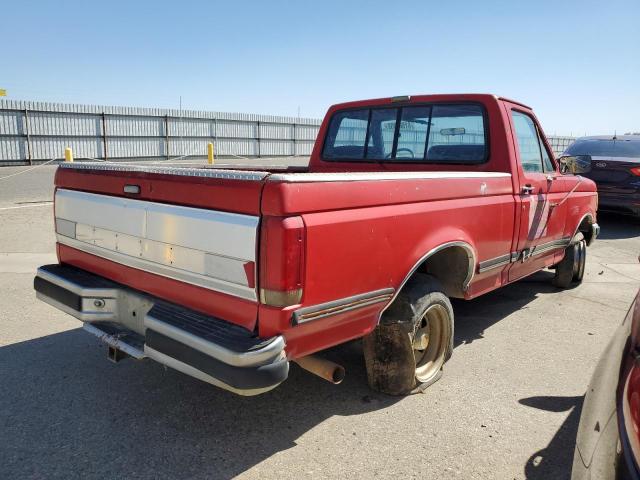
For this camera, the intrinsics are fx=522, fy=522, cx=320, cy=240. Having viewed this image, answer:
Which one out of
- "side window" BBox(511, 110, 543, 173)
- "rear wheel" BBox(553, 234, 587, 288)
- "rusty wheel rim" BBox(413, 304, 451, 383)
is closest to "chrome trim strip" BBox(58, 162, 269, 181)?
"rusty wheel rim" BBox(413, 304, 451, 383)

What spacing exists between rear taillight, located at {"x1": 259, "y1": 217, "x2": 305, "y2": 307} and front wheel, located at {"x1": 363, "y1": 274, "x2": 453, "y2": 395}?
101 cm

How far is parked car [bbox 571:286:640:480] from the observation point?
1.49 metres

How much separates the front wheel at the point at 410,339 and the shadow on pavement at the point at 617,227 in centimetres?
748

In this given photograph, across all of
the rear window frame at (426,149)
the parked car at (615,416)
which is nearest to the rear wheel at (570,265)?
the rear window frame at (426,149)

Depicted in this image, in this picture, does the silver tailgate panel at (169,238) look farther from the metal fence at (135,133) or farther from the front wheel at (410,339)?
the metal fence at (135,133)

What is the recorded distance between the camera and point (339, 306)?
266cm

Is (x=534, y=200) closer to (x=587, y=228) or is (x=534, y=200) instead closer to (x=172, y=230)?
(x=587, y=228)

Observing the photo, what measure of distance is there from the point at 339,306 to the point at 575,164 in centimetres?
375

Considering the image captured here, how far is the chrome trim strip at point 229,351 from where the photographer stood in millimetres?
2309

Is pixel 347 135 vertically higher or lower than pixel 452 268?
higher

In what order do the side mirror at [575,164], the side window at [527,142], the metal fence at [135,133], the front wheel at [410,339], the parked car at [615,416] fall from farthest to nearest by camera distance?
the metal fence at [135,133] → the side mirror at [575,164] → the side window at [527,142] → the front wheel at [410,339] → the parked car at [615,416]

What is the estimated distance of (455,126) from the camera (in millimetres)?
4395

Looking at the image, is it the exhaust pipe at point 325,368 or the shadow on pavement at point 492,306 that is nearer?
the exhaust pipe at point 325,368

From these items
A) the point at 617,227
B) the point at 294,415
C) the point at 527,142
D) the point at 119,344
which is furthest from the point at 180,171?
the point at 617,227
